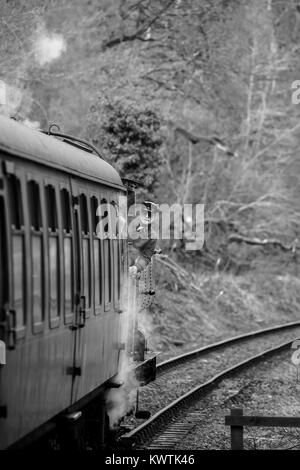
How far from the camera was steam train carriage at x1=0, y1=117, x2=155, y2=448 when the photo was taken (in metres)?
6.96

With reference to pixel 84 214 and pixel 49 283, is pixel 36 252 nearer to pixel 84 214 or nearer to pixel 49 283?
pixel 49 283

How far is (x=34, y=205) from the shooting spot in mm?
7723

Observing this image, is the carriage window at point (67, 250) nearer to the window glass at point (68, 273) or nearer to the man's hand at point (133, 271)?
the window glass at point (68, 273)

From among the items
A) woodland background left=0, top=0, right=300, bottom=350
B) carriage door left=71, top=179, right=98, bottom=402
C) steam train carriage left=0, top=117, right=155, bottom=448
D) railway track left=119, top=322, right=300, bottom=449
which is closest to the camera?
steam train carriage left=0, top=117, right=155, bottom=448

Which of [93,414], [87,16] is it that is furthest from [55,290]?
[87,16]

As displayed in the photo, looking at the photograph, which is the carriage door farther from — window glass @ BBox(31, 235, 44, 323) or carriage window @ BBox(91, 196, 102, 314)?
window glass @ BBox(31, 235, 44, 323)

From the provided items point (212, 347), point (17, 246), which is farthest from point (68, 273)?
point (212, 347)

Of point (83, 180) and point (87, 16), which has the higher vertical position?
point (87, 16)

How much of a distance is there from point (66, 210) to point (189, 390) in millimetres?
8391

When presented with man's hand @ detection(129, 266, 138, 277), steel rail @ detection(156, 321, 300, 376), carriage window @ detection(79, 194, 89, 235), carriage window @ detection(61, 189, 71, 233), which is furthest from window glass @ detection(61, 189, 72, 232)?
steel rail @ detection(156, 321, 300, 376)

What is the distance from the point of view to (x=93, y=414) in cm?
1125

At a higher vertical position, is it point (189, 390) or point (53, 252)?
point (53, 252)
